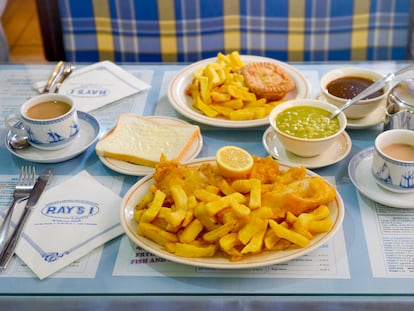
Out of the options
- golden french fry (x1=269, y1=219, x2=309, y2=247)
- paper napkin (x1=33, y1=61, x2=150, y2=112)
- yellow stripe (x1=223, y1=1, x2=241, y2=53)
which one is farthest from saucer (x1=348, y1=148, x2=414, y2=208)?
yellow stripe (x1=223, y1=1, x2=241, y2=53)

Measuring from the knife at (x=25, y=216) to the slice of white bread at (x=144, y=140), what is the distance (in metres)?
0.13

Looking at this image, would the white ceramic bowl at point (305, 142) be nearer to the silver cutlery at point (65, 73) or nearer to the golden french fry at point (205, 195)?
the golden french fry at point (205, 195)

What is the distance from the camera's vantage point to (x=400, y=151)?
1144 mm

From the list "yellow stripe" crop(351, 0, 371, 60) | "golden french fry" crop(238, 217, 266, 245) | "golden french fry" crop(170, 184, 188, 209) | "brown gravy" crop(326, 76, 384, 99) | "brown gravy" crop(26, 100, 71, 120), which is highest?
"brown gravy" crop(26, 100, 71, 120)

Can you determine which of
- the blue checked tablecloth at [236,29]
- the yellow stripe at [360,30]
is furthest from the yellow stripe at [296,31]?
the yellow stripe at [360,30]

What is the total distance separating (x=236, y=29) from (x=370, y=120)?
2.78ft

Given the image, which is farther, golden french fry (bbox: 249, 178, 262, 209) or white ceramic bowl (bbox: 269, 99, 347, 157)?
white ceramic bowl (bbox: 269, 99, 347, 157)

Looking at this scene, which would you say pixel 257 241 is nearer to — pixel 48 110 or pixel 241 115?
pixel 241 115

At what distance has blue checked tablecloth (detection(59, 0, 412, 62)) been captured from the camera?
2025 mm

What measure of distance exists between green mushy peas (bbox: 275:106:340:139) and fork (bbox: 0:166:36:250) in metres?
0.54

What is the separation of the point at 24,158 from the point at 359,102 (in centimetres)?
76

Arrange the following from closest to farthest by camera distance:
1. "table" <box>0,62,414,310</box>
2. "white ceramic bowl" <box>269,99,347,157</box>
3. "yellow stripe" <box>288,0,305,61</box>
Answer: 1. "table" <box>0,62,414,310</box>
2. "white ceramic bowl" <box>269,99,347,157</box>
3. "yellow stripe" <box>288,0,305,61</box>

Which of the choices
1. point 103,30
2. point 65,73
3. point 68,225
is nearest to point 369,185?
point 68,225

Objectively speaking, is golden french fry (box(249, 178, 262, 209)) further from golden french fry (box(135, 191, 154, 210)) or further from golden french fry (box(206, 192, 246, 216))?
golden french fry (box(135, 191, 154, 210))
